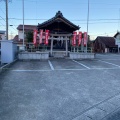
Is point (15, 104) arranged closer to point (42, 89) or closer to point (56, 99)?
point (56, 99)

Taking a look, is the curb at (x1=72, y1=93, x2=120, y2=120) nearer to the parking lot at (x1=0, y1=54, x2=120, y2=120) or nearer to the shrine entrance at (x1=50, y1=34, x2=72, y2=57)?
the parking lot at (x1=0, y1=54, x2=120, y2=120)

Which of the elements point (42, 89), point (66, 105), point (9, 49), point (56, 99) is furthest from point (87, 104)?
point (9, 49)

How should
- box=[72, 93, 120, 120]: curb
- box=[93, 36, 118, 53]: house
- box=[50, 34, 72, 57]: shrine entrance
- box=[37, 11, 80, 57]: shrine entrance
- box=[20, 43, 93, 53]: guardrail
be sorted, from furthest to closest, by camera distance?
box=[93, 36, 118, 53]: house, box=[50, 34, 72, 57]: shrine entrance, box=[20, 43, 93, 53]: guardrail, box=[37, 11, 80, 57]: shrine entrance, box=[72, 93, 120, 120]: curb

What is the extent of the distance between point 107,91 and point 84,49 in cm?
1360

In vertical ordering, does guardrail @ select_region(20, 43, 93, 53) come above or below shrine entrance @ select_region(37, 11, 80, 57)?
below

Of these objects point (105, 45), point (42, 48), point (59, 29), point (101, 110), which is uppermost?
point (59, 29)

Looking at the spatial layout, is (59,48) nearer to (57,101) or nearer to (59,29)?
(59,29)

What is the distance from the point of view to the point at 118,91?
5.10m

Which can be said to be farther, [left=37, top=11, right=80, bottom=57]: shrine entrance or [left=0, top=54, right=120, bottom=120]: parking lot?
[left=37, top=11, right=80, bottom=57]: shrine entrance

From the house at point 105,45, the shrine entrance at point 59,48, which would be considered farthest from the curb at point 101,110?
the house at point 105,45

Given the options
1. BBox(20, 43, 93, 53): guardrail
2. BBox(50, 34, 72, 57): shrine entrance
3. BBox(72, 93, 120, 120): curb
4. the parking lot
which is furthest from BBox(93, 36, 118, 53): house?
BBox(72, 93, 120, 120): curb

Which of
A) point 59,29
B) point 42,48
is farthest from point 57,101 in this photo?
point 59,29

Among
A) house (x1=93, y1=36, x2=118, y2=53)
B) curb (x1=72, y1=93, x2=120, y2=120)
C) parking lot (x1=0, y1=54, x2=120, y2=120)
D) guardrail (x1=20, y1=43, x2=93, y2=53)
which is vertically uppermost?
house (x1=93, y1=36, x2=118, y2=53)

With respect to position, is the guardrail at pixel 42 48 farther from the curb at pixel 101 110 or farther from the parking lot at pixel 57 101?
the curb at pixel 101 110
